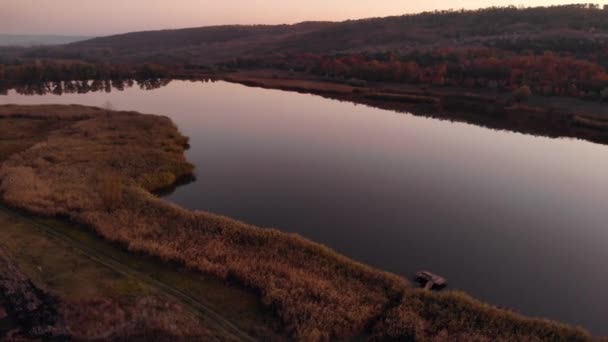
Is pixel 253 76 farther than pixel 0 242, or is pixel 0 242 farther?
pixel 253 76

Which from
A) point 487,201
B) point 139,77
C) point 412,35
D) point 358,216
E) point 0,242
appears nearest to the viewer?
point 0,242

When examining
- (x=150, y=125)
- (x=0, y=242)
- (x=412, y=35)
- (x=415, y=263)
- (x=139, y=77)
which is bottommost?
(x=415, y=263)

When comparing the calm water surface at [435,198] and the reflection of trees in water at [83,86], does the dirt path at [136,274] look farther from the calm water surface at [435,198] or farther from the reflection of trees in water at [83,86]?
the reflection of trees in water at [83,86]

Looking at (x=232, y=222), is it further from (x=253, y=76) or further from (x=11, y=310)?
(x=253, y=76)

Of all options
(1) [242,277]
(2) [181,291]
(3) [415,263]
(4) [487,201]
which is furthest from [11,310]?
(4) [487,201]

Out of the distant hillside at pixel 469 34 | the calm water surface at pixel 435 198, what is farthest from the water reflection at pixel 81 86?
the distant hillside at pixel 469 34

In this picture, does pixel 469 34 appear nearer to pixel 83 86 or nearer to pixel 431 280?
pixel 83 86

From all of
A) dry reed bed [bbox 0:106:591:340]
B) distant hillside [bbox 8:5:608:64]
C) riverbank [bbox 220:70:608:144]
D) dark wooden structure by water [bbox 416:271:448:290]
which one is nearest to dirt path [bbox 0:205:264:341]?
dry reed bed [bbox 0:106:591:340]

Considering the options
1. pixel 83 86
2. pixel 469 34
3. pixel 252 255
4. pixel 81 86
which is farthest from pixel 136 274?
pixel 469 34
